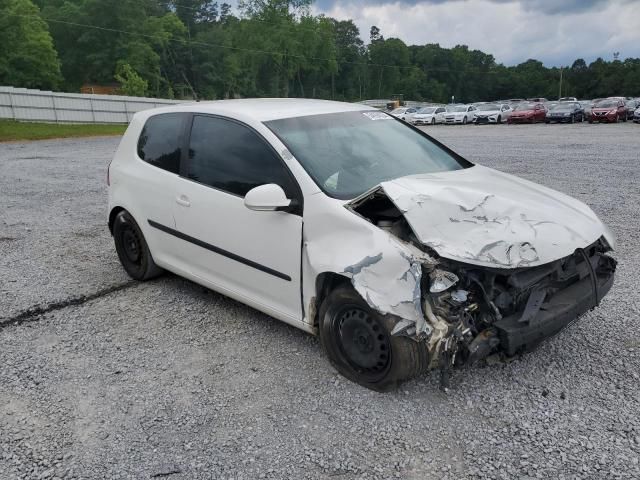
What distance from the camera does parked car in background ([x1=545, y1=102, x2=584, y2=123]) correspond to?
32.1 meters

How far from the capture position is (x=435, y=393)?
3098mm

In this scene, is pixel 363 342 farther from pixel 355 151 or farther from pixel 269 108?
pixel 269 108

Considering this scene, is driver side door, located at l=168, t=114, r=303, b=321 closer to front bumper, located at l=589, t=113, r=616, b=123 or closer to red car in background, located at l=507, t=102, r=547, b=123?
front bumper, located at l=589, t=113, r=616, b=123

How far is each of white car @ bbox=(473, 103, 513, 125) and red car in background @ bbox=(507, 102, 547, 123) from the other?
87 cm

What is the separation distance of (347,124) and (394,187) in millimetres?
1073

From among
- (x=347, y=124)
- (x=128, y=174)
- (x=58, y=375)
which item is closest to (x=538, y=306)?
(x=347, y=124)

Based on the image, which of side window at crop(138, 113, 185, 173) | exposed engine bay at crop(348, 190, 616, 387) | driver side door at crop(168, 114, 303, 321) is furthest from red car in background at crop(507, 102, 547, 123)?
exposed engine bay at crop(348, 190, 616, 387)

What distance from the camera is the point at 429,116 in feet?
126

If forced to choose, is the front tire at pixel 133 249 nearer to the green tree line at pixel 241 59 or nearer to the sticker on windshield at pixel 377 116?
the sticker on windshield at pixel 377 116

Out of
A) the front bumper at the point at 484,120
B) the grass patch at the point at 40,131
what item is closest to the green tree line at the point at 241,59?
the grass patch at the point at 40,131

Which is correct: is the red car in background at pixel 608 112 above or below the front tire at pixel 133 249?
below

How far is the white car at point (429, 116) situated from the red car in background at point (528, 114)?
511 centimetres

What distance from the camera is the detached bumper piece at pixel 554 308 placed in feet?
9.30

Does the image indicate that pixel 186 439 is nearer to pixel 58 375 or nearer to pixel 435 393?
pixel 58 375
